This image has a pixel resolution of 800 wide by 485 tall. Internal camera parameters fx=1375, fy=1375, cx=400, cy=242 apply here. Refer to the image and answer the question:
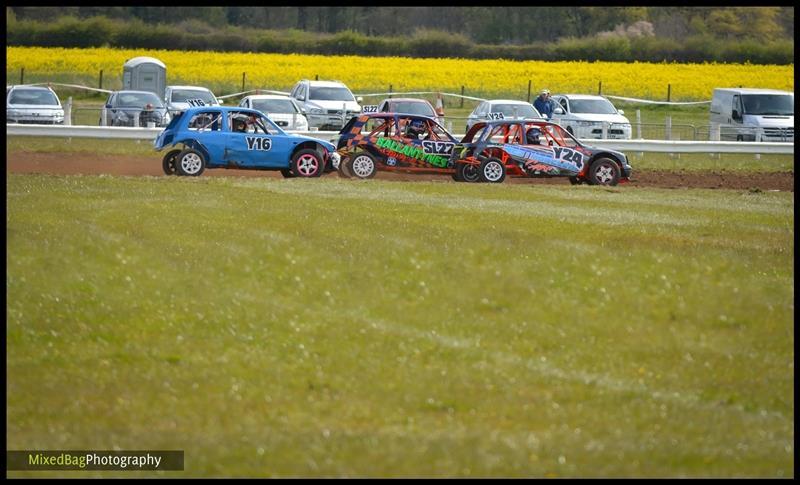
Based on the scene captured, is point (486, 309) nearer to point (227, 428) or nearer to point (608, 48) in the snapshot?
point (227, 428)

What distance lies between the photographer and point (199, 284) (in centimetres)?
1223

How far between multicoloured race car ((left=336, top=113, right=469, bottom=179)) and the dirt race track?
3.36 feet

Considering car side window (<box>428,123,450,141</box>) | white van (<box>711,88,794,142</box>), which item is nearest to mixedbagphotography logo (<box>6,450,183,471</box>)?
car side window (<box>428,123,450,141</box>)

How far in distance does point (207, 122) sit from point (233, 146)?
0.66 metres

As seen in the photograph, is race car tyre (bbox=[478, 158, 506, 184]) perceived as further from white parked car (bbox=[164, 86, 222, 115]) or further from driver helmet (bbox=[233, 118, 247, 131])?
white parked car (bbox=[164, 86, 222, 115])

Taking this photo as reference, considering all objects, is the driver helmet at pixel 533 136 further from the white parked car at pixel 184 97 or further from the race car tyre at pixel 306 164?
the white parked car at pixel 184 97

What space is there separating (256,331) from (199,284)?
1.58 meters

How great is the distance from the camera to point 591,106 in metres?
38.6

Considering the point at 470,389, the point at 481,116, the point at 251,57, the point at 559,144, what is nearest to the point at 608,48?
the point at 251,57

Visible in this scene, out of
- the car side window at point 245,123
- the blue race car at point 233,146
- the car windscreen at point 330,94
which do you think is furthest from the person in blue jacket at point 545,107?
the car side window at point 245,123

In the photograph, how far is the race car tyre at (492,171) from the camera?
78.7 feet

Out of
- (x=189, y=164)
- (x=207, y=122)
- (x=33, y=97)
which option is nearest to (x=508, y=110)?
(x=33, y=97)

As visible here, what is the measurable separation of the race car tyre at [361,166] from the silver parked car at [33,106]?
1461cm

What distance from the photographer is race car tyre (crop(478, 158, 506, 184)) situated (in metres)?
24.0
